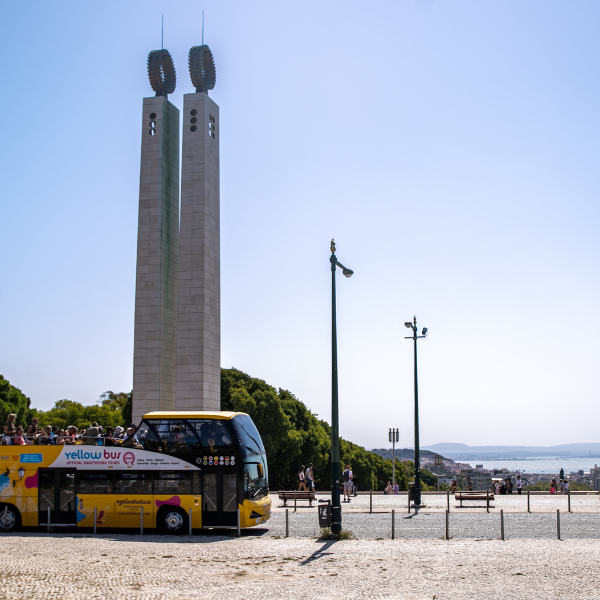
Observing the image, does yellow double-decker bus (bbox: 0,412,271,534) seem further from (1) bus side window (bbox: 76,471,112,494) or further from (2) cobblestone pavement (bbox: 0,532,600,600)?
(2) cobblestone pavement (bbox: 0,532,600,600)

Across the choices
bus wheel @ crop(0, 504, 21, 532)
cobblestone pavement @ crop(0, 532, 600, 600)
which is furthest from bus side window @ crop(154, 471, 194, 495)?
bus wheel @ crop(0, 504, 21, 532)

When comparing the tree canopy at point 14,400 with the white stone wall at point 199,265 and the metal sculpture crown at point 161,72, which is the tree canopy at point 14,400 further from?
the metal sculpture crown at point 161,72

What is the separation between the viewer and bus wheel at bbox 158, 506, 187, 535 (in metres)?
19.7

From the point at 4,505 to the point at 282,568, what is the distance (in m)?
10.7

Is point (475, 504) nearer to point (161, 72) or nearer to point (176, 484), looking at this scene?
point (176, 484)

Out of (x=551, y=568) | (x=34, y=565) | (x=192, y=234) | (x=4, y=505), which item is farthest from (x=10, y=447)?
(x=192, y=234)

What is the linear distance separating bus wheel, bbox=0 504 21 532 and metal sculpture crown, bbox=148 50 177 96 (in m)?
31.7

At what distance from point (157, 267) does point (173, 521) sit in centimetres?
2491

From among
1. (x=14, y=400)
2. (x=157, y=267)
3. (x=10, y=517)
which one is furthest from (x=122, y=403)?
(x=10, y=517)

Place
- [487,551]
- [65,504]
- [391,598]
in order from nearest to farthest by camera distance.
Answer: [391,598], [487,551], [65,504]

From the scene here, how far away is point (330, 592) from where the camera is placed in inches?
454

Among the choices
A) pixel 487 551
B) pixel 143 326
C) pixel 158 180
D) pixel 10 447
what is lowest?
pixel 487 551

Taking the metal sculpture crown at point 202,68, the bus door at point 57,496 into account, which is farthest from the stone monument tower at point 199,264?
the bus door at point 57,496

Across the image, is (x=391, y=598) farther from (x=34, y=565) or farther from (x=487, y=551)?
(x=34, y=565)
